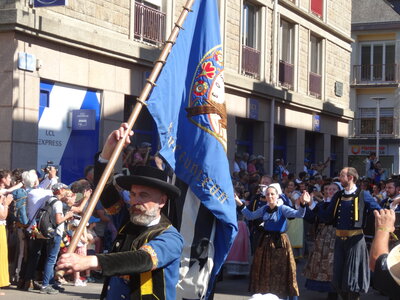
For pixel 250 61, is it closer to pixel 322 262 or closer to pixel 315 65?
pixel 315 65

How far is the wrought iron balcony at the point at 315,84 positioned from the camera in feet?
93.2

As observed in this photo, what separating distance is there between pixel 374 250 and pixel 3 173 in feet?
30.2

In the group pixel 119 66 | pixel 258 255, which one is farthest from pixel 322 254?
pixel 119 66

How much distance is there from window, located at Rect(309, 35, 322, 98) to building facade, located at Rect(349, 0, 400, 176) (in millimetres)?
12860

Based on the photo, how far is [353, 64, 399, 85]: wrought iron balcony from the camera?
4234 cm

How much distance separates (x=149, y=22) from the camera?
18.7 metres

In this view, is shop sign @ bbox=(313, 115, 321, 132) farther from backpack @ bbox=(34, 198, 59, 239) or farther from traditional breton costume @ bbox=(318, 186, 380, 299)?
traditional breton costume @ bbox=(318, 186, 380, 299)

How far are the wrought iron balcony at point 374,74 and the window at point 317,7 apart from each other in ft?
45.8

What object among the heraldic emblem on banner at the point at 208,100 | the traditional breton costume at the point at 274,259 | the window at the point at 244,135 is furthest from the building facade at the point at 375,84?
the heraldic emblem on banner at the point at 208,100

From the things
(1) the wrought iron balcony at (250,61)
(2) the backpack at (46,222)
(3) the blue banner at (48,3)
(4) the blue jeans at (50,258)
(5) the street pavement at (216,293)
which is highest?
(1) the wrought iron balcony at (250,61)

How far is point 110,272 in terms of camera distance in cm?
400

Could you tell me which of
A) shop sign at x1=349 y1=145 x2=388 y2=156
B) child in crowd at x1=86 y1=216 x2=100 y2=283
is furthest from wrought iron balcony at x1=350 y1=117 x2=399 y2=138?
child in crowd at x1=86 y1=216 x2=100 y2=283

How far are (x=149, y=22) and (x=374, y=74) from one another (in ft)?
86.8

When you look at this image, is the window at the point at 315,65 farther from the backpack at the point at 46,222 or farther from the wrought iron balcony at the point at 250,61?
the backpack at the point at 46,222
